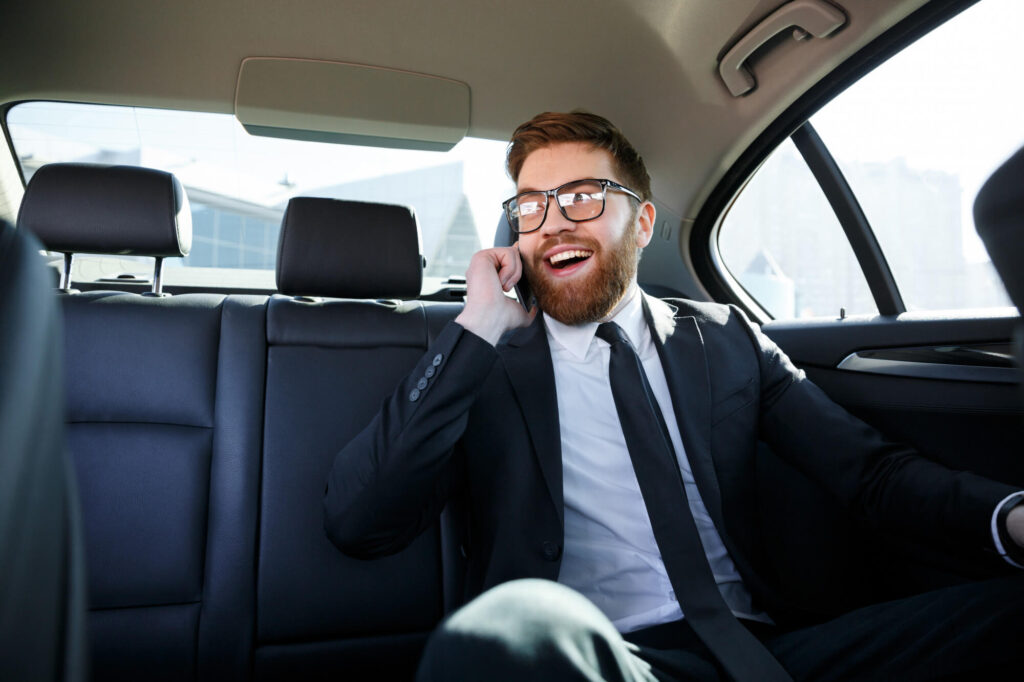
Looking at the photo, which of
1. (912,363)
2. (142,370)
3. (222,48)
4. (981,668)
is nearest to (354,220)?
(142,370)

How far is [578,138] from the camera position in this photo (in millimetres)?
1637

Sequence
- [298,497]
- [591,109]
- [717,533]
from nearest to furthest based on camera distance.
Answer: [717,533], [298,497], [591,109]

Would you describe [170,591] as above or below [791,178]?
below

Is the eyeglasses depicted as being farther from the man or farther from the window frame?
the window frame

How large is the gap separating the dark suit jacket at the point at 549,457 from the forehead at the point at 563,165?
1.07ft

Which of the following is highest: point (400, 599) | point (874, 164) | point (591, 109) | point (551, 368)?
point (591, 109)

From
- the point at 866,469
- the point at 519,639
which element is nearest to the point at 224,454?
the point at 519,639

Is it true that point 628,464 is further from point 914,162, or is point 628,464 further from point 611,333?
point 914,162

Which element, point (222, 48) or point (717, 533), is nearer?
point (717, 533)

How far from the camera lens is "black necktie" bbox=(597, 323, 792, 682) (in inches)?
43.5

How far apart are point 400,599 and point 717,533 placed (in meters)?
0.68

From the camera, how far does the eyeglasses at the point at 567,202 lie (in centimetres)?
156

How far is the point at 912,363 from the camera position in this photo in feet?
5.41

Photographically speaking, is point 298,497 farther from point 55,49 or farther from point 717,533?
point 55,49
